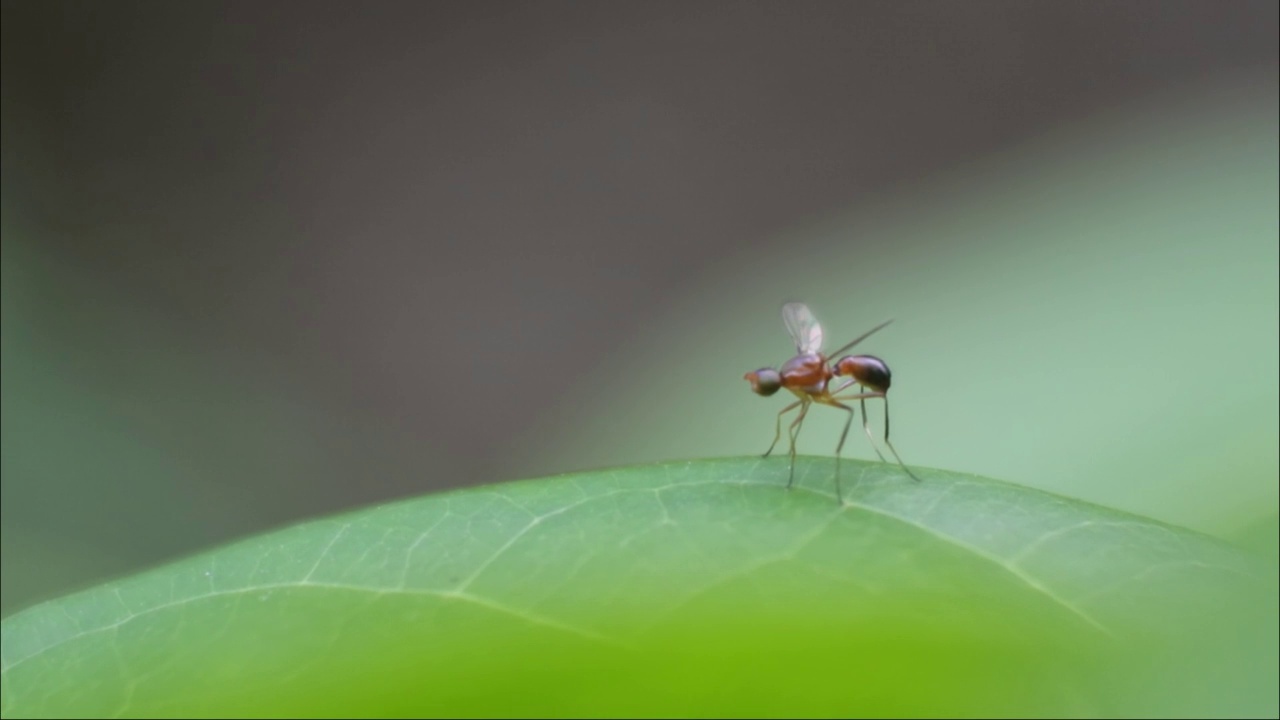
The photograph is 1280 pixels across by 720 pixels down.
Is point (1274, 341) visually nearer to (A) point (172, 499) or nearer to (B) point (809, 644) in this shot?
(B) point (809, 644)

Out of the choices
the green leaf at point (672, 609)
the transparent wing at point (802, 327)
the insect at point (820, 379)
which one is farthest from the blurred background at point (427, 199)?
the green leaf at point (672, 609)

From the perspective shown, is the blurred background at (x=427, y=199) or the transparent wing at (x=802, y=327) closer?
the transparent wing at (x=802, y=327)

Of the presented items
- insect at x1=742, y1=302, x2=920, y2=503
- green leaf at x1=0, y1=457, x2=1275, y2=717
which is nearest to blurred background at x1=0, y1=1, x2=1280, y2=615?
insect at x1=742, y1=302, x2=920, y2=503

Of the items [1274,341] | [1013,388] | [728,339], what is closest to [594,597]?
[1274,341]

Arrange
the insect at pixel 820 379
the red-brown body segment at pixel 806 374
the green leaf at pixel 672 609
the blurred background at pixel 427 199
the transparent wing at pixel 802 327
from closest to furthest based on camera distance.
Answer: the green leaf at pixel 672 609 < the insect at pixel 820 379 < the red-brown body segment at pixel 806 374 < the transparent wing at pixel 802 327 < the blurred background at pixel 427 199

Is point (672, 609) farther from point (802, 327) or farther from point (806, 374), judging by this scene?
point (802, 327)

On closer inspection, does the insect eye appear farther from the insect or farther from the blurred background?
the blurred background

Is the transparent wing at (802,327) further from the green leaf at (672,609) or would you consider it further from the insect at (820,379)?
the green leaf at (672,609)
